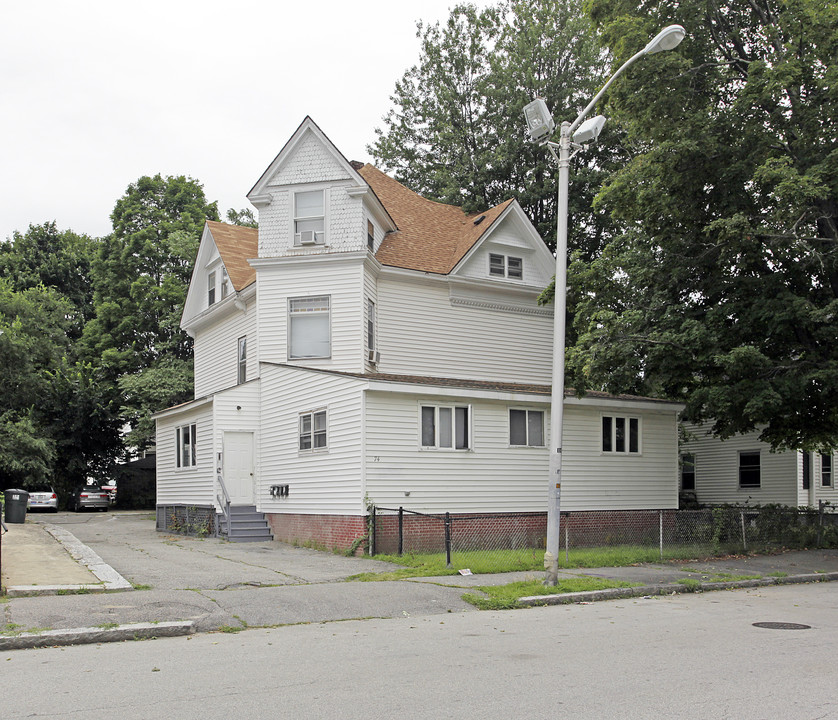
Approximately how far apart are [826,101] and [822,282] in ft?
15.7

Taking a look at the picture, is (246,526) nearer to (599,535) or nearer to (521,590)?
(599,535)

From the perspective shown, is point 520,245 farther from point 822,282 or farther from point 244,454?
point 244,454

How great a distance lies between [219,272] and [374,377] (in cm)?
1208

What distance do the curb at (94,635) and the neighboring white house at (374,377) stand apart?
9311mm

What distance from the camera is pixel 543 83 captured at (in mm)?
35750

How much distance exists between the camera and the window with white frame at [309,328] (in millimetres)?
24547

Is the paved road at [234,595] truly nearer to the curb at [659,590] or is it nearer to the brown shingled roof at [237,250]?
the curb at [659,590]

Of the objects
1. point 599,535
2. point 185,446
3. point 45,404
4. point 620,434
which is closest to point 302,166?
point 185,446

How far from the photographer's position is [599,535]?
22.7 metres

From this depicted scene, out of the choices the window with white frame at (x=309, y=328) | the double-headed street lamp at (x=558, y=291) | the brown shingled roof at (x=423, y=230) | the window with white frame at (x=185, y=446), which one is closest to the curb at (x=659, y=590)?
the double-headed street lamp at (x=558, y=291)

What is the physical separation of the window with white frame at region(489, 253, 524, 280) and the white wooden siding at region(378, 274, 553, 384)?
1.31 metres

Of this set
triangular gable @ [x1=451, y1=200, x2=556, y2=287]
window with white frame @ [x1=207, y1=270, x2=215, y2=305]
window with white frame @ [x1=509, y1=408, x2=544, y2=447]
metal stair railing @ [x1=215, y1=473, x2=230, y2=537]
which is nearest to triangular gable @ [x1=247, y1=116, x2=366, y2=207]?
triangular gable @ [x1=451, y1=200, x2=556, y2=287]

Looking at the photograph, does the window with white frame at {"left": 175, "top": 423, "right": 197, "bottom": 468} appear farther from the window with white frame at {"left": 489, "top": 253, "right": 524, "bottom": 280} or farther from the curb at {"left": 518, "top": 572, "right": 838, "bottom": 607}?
the curb at {"left": 518, "top": 572, "right": 838, "bottom": 607}

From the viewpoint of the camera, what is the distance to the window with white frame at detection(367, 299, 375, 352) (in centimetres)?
2474
